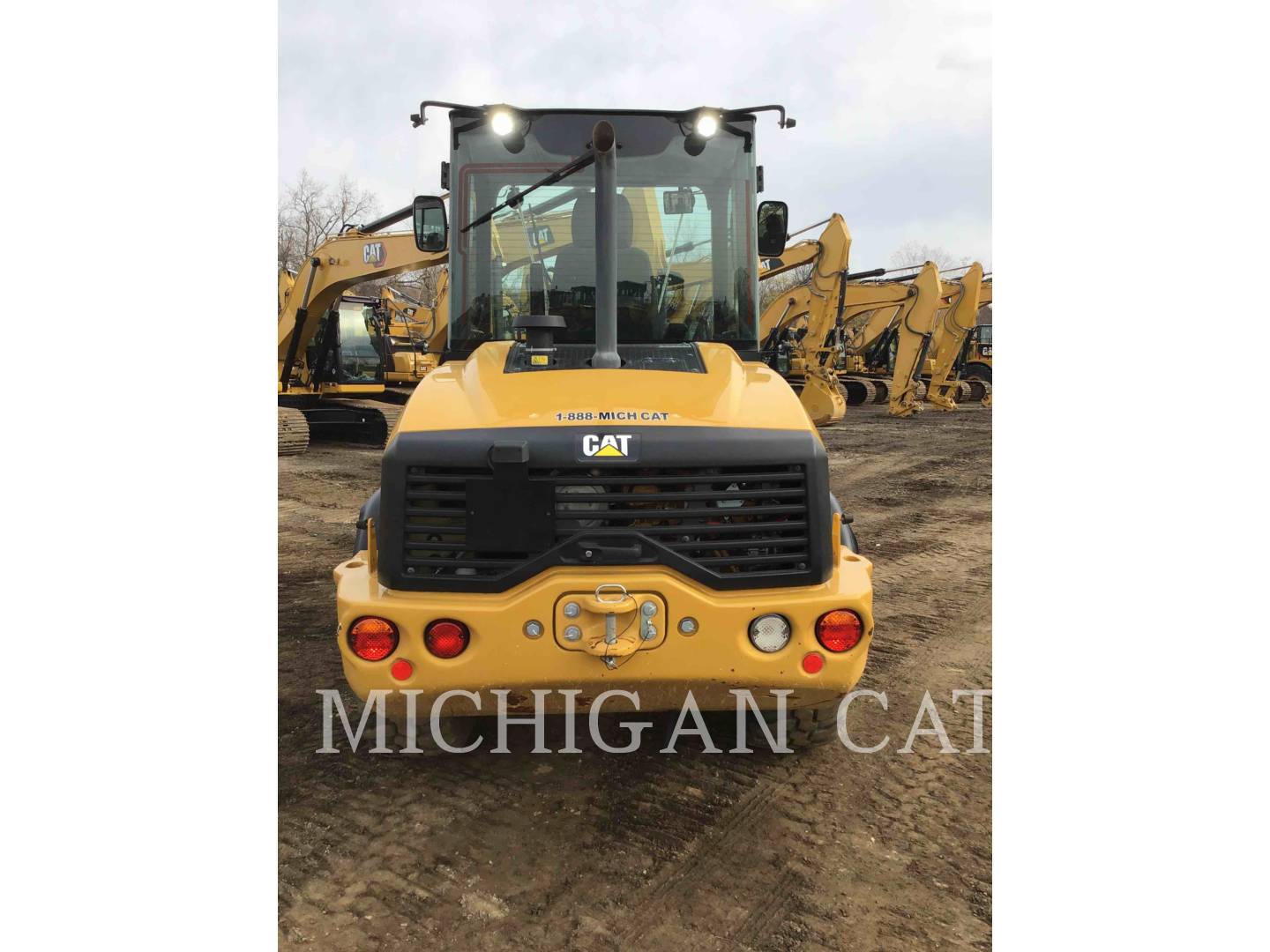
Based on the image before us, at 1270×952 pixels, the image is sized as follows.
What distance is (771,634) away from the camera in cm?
300

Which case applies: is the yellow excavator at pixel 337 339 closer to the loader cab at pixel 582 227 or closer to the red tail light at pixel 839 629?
the loader cab at pixel 582 227

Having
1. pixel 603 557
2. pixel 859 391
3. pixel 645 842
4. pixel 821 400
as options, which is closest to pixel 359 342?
pixel 821 400

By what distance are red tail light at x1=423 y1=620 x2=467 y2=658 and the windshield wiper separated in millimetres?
1935

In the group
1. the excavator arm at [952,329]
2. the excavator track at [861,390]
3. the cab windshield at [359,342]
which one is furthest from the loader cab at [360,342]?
the excavator track at [861,390]

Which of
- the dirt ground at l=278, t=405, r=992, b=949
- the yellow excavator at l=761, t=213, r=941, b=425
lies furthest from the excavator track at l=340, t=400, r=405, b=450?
the dirt ground at l=278, t=405, r=992, b=949

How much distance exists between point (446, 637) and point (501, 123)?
2.40 metres

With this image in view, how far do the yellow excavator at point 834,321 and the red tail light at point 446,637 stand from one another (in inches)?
443

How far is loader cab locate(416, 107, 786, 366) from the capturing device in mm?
4047

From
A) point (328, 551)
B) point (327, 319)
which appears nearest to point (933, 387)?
point (327, 319)

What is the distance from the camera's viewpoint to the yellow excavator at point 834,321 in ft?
55.5

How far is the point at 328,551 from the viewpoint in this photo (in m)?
7.00

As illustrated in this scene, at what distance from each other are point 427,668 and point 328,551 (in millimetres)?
4396

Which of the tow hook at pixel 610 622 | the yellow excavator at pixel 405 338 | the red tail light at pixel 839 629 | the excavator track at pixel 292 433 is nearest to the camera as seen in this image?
the tow hook at pixel 610 622

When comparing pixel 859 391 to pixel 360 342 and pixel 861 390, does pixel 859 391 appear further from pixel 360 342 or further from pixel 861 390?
pixel 360 342
